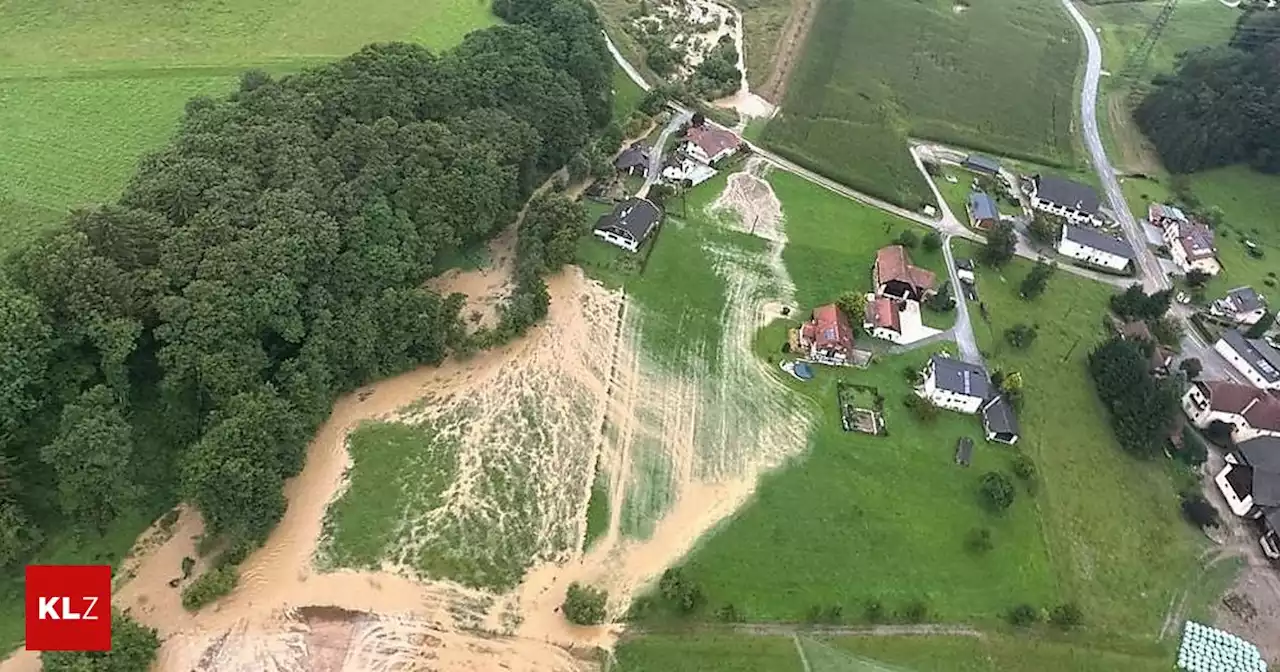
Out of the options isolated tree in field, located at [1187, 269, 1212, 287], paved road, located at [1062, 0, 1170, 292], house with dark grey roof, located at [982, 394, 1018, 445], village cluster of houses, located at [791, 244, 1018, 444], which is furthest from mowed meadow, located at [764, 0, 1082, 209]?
house with dark grey roof, located at [982, 394, 1018, 445]

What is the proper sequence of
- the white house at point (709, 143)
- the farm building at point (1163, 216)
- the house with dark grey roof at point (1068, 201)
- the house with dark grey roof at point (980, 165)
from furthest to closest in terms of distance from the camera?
the house with dark grey roof at point (980, 165) → the farm building at point (1163, 216) → the white house at point (709, 143) → the house with dark grey roof at point (1068, 201)

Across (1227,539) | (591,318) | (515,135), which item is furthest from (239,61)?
(1227,539)

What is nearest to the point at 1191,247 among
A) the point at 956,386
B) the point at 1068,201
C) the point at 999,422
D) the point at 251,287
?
the point at 1068,201

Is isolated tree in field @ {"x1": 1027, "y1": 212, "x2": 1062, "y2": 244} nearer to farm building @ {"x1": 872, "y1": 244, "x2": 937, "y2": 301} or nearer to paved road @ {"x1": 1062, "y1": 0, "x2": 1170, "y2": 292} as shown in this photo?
paved road @ {"x1": 1062, "y1": 0, "x2": 1170, "y2": 292}

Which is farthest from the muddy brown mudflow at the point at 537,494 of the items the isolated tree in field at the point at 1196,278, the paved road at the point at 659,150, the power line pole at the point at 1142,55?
the power line pole at the point at 1142,55

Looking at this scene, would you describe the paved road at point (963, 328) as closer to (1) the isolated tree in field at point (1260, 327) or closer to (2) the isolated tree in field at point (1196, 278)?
(2) the isolated tree in field at point (1196, 278)

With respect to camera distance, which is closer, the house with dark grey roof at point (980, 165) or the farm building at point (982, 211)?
the farm building at point (982, 211)
